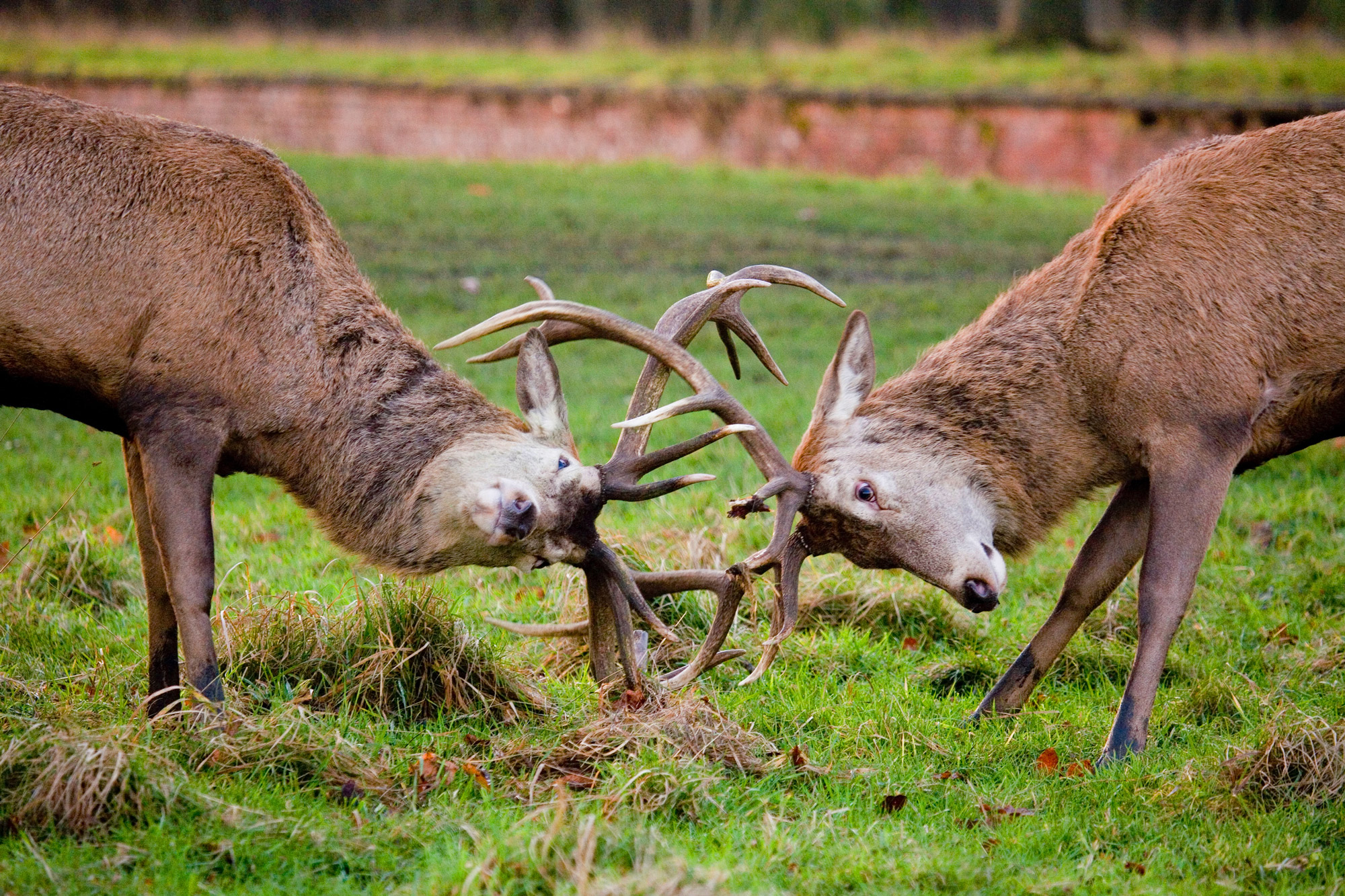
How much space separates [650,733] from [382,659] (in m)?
1.17

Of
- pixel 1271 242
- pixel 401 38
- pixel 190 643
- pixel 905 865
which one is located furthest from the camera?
pixel 401 38

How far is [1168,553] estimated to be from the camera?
5629 mm

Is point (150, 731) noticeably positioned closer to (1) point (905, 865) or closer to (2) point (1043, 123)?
(1) point (905, 865)

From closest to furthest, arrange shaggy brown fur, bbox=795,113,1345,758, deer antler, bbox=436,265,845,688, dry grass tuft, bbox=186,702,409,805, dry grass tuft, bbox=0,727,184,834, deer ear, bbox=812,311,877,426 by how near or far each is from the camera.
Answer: dry grass tuft, bbox=0,727,184,834, dry grass tuft, bbox=186,702,409,805, deer antler, bbox=436,265,845,688, shaggy brown fur, bbox=795,113,1345,758, deer ear, bbox=812,311,877,426

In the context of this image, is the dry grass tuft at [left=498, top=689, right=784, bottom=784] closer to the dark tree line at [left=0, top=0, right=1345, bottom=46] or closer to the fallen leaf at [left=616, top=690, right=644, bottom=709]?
the fallen leaf at [left=616, top=690, right=644, bottom=709]

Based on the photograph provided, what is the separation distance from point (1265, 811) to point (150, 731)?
382cm

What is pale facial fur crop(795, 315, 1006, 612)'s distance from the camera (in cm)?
573

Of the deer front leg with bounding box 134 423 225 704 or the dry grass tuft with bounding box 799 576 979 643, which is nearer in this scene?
the deer front leg with bounding box 134 423 225 704

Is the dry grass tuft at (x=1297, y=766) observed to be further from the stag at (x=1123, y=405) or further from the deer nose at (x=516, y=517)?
the deer nose at (x=516, y=517)

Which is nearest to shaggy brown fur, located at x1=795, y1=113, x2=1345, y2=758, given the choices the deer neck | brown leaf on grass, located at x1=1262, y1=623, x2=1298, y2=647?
the deer neck

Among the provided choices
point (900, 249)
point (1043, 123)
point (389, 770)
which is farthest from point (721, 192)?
point (389, 770)

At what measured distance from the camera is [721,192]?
698 inches

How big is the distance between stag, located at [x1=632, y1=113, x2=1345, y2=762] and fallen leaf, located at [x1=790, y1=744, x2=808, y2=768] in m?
0.49

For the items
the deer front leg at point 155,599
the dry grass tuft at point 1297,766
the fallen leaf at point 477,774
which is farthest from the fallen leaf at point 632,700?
the dry grass tuft at point 1297,766
